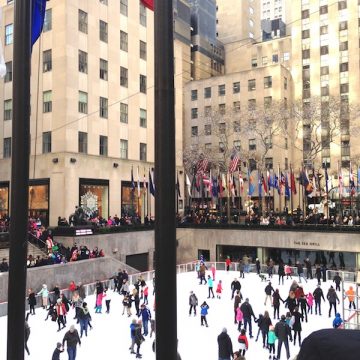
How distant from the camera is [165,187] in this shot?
3.84m

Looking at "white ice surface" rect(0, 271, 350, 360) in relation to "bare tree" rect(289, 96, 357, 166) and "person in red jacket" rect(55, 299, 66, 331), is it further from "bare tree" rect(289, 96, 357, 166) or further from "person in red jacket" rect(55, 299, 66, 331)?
"bare tree" rect(289, 96, 357, 166)

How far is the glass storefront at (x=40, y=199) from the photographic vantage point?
36875mm

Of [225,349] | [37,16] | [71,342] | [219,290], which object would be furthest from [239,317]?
[37,16]

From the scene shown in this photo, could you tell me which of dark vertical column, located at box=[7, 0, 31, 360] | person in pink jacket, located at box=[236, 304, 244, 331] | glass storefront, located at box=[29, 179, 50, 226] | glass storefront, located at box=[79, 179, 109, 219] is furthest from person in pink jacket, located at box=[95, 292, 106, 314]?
glass storefront, located at box=[29, 179, 50, 226]

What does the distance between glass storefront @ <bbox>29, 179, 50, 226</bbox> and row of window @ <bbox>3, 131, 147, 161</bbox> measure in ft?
8.55

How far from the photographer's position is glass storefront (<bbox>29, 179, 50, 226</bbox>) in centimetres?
3688

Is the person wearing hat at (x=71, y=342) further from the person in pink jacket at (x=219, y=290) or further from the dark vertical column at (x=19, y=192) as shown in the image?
the person in pink jacket at (x=219, y=290)

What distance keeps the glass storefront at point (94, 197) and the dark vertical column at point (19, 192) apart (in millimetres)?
32400

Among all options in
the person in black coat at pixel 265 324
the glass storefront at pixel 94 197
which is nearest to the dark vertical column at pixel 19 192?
the person in black coat at pixel 265 324

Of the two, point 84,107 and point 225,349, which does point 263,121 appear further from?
point 225,349

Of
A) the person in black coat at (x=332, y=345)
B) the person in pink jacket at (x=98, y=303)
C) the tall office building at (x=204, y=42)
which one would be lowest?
the person in pink jacket at (x=98, y=303)

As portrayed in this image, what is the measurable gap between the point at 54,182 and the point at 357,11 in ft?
165

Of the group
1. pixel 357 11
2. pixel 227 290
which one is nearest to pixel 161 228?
pixel 227 290

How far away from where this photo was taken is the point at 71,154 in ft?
120
